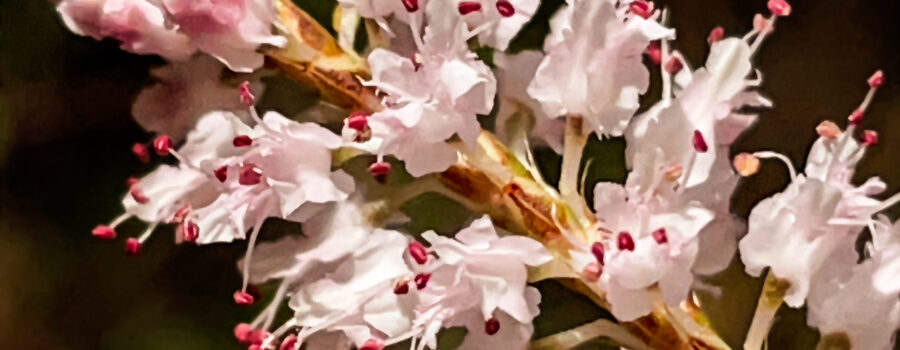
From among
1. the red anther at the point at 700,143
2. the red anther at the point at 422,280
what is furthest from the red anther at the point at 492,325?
the red anther at the point at 700,143

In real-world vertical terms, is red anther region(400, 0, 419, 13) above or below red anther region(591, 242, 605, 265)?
above

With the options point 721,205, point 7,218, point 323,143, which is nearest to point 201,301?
point 7,218

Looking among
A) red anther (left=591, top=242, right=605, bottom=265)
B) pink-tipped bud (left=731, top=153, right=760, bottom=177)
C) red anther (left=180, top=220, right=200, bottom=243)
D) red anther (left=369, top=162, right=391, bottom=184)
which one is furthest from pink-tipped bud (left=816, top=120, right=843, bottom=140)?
red anther (left=180, top=220, right=200, bottom=243)

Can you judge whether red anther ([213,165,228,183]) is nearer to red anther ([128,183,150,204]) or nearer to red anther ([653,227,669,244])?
red anther ([128,183,150,204])

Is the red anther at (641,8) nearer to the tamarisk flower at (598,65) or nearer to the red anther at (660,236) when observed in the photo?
the tamarisk flower at (598,65)

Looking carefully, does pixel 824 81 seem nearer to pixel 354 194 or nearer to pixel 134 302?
pixel 354 194
